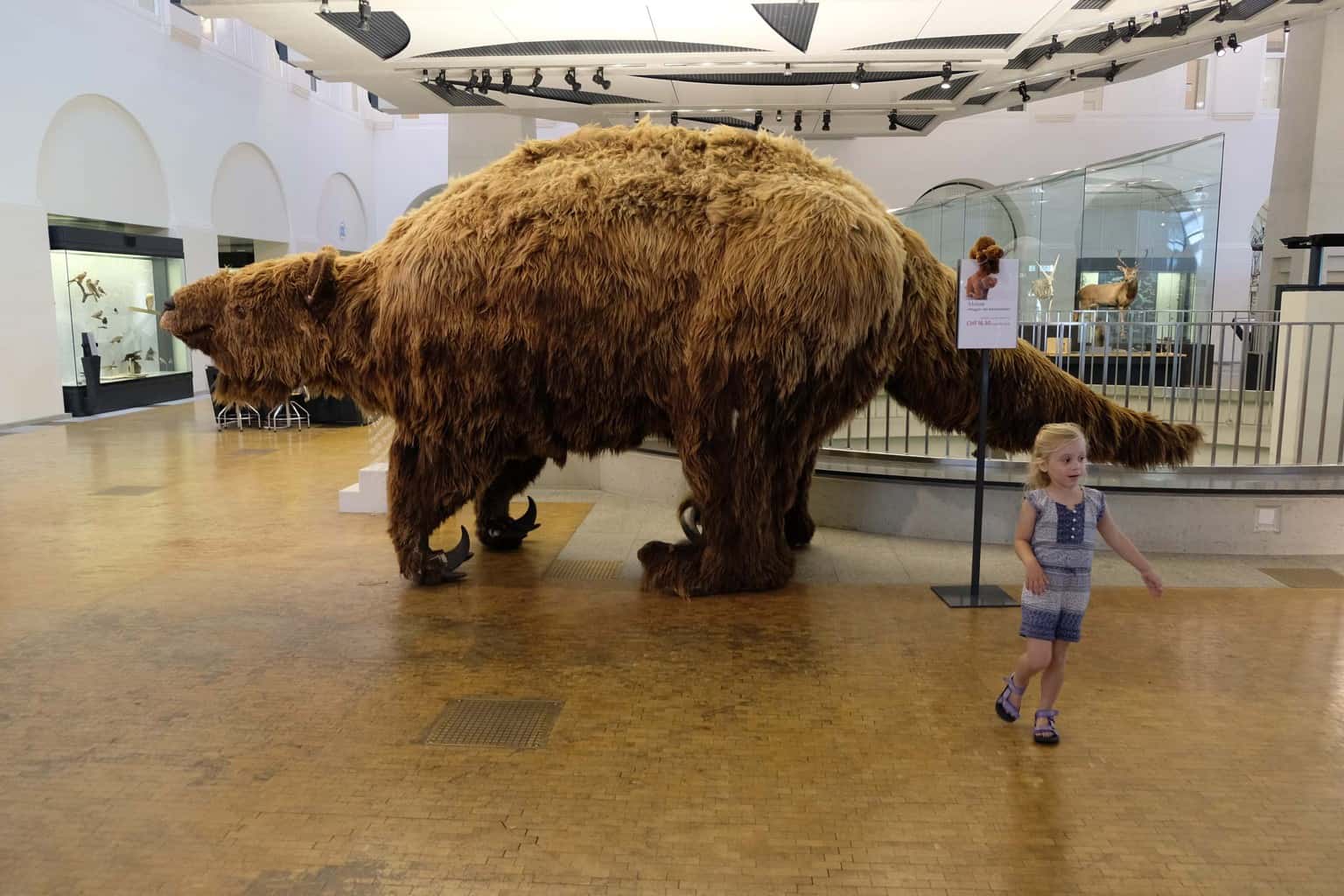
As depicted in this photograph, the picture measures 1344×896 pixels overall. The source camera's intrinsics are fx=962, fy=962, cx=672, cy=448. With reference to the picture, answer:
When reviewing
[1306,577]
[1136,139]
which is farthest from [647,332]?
[1136,139]

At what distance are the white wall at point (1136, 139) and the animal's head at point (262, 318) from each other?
14810 millimetres

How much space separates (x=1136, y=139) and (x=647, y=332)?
1726 centimetres

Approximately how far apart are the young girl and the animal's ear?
348cm

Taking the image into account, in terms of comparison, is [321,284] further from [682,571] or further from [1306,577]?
[1306,577]

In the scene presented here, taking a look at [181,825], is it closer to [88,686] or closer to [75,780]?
[75,780]

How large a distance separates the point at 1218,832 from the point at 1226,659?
1522 millimetres

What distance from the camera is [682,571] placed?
190 inches

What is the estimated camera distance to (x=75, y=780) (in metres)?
3.00

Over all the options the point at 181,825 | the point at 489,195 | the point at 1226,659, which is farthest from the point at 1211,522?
the point at 181,825

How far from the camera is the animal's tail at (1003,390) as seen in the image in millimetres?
4836

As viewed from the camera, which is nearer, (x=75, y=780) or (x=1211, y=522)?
(x=75, y=780)

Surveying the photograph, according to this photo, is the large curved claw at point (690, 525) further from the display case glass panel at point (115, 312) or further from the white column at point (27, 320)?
the display case glass panel at point (115, 312)

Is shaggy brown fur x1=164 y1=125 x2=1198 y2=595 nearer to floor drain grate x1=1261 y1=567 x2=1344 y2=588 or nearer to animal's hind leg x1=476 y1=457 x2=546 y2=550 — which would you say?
animal's hind leg x1=476 y1=457 x2=546 y2=550

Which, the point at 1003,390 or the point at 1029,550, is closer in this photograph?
the point at 1029,550
